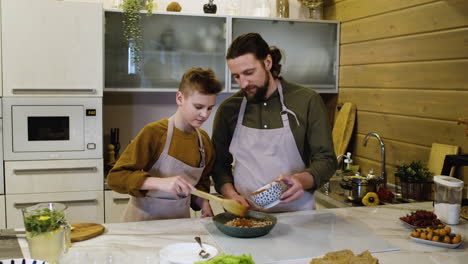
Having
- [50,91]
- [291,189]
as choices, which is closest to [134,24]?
[50,91]

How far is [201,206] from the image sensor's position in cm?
201

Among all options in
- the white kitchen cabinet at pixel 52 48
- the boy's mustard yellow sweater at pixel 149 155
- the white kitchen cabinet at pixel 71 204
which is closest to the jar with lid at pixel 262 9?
the white kitchen cabinet at pixel 52 48

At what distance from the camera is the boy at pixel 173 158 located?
1762 millimetres

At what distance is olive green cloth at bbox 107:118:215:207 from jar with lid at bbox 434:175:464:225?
0.92m

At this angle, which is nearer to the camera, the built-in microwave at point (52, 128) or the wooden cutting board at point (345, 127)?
the built-in microwave at point (52, 128)

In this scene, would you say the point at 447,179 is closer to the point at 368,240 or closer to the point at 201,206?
the point at 368,240

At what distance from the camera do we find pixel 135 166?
5.88ft

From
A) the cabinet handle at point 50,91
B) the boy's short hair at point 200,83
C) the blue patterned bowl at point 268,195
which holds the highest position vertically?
the boy's short hair at point 200,83

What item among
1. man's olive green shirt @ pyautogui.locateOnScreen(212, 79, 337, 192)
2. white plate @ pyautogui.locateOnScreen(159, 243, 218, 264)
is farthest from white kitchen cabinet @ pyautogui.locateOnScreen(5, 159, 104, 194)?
white plate @ pyautogui.locateOnScreen(159, 243, 218, 264)

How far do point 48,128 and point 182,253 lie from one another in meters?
1.95

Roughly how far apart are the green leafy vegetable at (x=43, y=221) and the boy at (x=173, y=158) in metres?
0.46

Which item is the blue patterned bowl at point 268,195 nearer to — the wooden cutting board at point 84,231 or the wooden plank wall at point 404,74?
the wooden cutting board at point 84,231

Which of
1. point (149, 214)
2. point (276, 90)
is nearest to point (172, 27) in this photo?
point (276, 90)

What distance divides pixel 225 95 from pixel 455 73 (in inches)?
69.7
